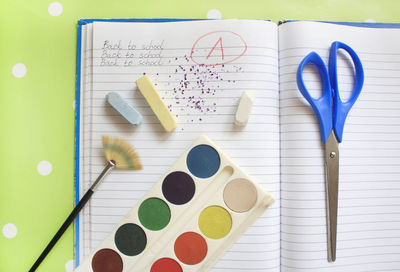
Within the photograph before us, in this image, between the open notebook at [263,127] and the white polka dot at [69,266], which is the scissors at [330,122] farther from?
the white polka dot at [69,266]

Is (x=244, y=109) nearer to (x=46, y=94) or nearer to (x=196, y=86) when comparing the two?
(x=196, y=86)

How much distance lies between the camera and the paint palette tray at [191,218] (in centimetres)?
47

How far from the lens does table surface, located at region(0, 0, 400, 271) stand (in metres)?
0.50

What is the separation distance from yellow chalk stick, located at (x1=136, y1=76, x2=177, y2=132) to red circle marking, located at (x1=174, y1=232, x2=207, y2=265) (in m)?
0.16

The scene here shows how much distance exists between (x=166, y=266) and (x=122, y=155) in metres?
0.17

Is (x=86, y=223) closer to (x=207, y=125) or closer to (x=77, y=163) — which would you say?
(x=77, y=163)

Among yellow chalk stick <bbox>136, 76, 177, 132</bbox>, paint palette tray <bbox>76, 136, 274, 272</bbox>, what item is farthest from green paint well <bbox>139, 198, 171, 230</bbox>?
yellow chalk stick <bbox>136, 76, 177, 132</bbox>

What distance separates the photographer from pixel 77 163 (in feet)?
1.63

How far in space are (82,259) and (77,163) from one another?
0.14m

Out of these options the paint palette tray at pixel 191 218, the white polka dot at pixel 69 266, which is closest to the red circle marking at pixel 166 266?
the paint palette tray at pixel 191 218

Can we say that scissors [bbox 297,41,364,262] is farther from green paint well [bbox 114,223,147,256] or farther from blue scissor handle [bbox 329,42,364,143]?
green paint well [bbox 114,223,147,256]

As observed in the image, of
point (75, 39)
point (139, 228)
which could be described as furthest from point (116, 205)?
point (75, 39)

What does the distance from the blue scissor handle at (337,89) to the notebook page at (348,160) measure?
0.01m

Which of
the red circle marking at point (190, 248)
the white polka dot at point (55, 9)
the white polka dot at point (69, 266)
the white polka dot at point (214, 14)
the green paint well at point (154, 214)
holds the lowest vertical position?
the white polka dot at point (69, 266)
